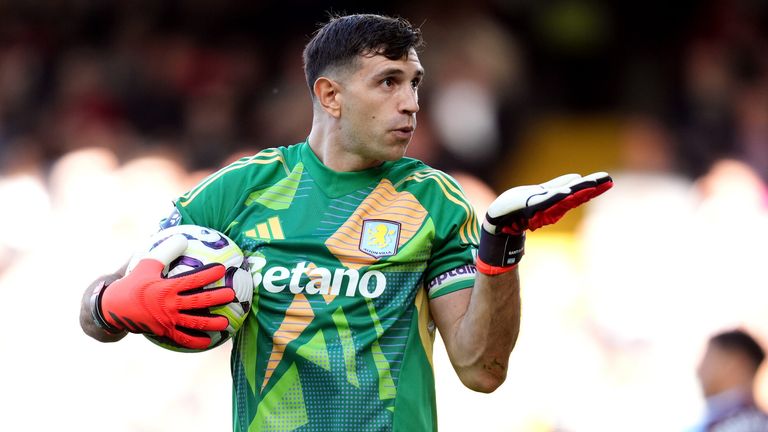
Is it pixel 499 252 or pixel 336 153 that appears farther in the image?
pixel 336 153

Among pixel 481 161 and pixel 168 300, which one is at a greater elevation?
pixel 481 161

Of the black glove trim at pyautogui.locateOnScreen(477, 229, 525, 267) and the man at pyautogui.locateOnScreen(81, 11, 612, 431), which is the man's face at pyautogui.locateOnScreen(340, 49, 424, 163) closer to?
the man at pyautogui.locateOnScreen(81, 11, 612, 431)

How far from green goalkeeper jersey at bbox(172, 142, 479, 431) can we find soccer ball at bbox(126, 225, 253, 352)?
0.26 ft

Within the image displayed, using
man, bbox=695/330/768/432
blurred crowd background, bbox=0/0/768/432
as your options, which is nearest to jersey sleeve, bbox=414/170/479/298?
man, bbox=695/330/768/432

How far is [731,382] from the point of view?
7125 millimetres

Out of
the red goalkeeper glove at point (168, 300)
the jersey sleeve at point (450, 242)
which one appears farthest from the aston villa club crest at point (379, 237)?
the red goalkeeper glove at point (168, 300)

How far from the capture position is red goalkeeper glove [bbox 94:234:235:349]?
4086 millimetres

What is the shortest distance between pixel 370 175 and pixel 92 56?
24.9 ft

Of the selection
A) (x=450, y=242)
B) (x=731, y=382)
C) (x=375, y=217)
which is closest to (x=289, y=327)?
(x=375, y=217)

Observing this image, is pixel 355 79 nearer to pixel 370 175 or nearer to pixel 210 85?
pixel 370 175

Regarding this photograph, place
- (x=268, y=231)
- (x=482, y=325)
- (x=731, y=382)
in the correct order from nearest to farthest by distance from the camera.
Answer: (x=482, y=325) → (x=268, y=231) → (x=731, y=382)

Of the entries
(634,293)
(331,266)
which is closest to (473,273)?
(331,266)

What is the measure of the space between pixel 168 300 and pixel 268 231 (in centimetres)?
46

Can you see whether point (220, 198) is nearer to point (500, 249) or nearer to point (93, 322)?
point (93, 322)
